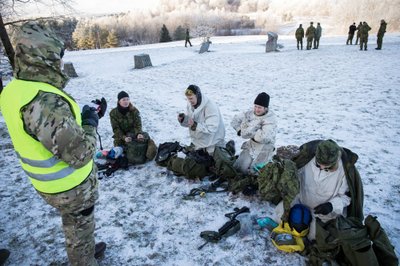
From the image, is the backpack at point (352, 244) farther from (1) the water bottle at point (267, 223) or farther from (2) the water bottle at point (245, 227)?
(2) the water bottle at point (245, 227)

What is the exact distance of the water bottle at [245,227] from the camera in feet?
11.3

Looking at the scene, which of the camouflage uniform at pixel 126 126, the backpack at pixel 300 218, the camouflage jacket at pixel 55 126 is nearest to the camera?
the camouflage jacket at pixel 55 126

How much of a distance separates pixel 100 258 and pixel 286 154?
3275 mm

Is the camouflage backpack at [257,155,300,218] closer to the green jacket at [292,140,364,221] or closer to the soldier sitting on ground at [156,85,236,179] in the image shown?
the green jacket at [292,140,364,221]

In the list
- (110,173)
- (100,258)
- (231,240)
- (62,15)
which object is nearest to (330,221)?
(231,240)

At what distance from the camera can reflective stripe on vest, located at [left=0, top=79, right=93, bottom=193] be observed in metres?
1.97

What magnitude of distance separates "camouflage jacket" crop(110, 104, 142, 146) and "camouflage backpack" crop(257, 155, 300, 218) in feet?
9.19

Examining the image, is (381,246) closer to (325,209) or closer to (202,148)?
(325,209)

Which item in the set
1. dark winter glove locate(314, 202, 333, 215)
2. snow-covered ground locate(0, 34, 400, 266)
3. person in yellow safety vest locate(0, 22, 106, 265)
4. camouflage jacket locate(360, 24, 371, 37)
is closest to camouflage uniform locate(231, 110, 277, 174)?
snow-covered ground locate(0, 34, 400, 266)

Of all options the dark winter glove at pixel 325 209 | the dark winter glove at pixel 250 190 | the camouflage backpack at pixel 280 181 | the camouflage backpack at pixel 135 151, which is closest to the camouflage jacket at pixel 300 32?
the camouflage backpack at pixel 135 151

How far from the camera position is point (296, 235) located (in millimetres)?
3246

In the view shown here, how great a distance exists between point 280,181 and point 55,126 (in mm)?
2498

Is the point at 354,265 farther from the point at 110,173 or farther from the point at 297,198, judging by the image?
the point at 110,173

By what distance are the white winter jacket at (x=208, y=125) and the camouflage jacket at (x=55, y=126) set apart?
9.33ft
